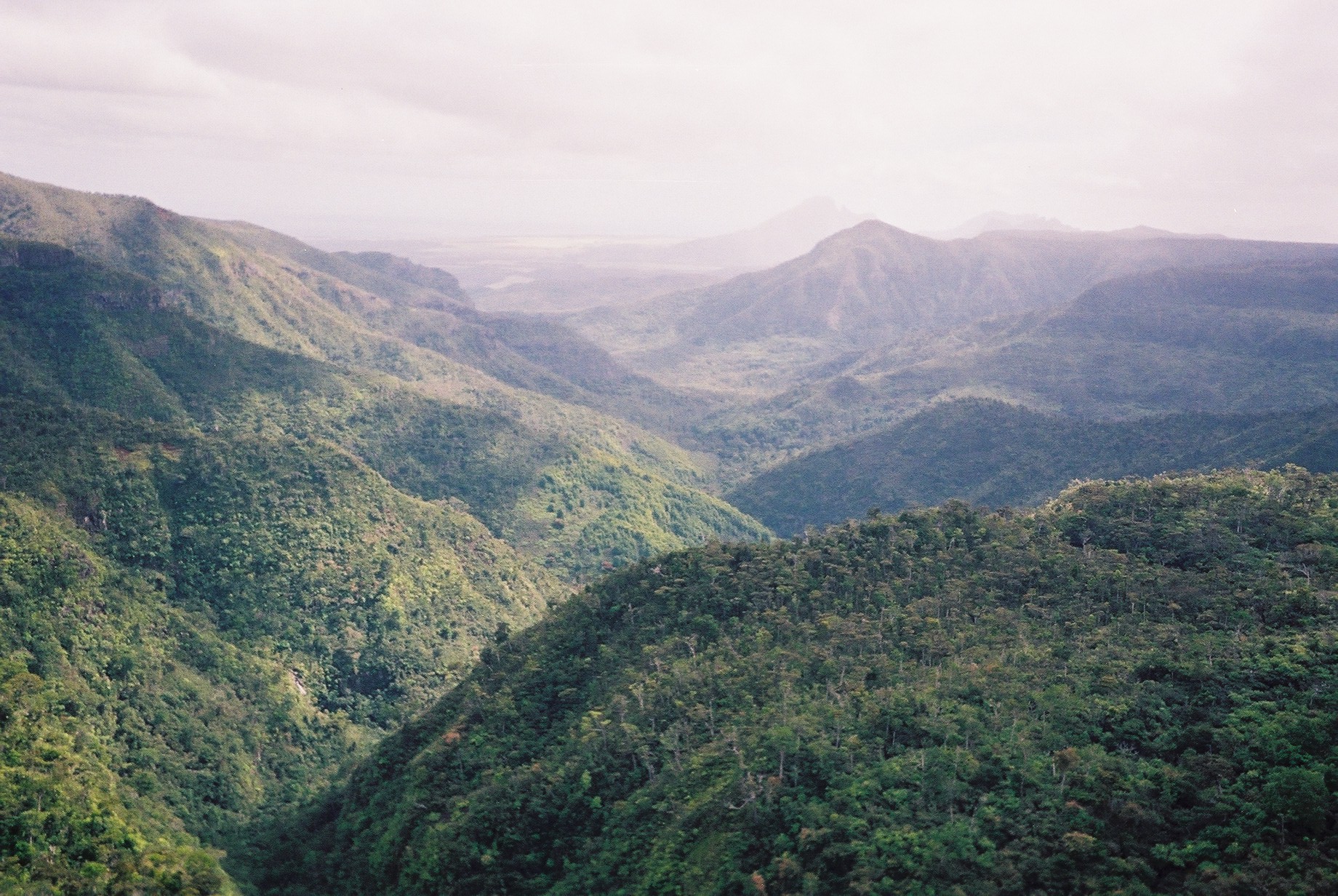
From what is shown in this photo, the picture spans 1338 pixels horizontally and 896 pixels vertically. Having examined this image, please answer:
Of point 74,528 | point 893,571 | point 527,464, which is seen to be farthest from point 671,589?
point 527,464

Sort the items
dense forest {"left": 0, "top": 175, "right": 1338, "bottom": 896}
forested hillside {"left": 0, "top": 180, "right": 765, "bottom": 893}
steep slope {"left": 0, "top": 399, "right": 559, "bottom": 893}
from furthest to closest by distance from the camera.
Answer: steep slope {"left": 0, "top": 399, "right": 559, "bottom": 893} → forested hillside {"left": 0, "top": 180, "right": 765, "bottom": 893} → dense forest {"left": 0, "top": 175, "right": 1338, "bottom": 896}

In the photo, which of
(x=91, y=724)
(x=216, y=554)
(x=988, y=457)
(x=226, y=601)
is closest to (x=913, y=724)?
(x=91, y=724)

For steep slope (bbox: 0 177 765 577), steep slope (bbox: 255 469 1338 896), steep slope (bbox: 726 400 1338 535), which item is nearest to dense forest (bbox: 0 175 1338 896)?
steep slope (bbox: 255 469 1338 896)

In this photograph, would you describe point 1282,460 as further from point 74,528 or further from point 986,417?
point 74,528

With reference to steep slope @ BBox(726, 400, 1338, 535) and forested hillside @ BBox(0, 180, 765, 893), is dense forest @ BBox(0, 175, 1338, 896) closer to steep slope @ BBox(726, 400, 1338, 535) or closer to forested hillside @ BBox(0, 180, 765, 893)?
forested hillside @ BBox(0, 180, 765, 893)

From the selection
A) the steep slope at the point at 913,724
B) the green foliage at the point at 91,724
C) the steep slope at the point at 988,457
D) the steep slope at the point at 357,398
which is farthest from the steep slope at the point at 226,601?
the steep slope at the point at 988,457

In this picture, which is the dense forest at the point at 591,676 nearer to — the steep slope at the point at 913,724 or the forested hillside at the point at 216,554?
the steep slope at the point at 913,724

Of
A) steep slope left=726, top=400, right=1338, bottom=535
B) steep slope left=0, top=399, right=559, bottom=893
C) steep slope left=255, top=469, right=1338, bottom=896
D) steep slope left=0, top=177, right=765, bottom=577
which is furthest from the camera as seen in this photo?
steep slope left=726, top=400, right=1338, bottom=535

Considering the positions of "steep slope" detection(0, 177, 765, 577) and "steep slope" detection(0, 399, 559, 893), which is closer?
"steep slope" detection(0, 399, 559, 893)
